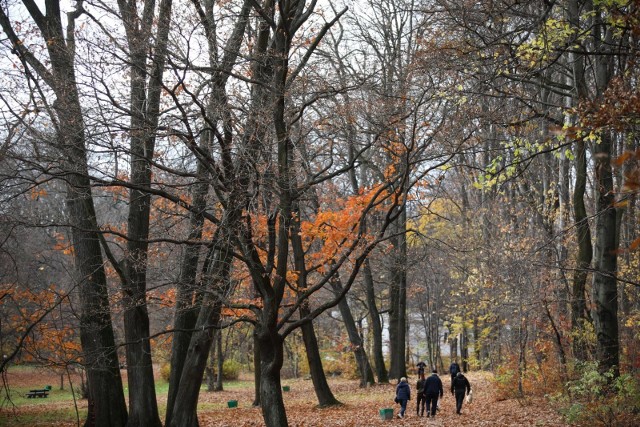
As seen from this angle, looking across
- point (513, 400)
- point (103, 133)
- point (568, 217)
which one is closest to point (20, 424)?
point (103, 133)

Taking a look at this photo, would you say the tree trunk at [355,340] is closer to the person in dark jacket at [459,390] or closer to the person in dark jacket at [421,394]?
the person in dark jacket at [421,394]

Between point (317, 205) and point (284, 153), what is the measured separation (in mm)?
8210

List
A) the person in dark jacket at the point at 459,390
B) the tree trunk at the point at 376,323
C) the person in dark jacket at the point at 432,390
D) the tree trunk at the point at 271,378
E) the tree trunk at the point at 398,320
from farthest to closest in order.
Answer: the tree trunk at the point at 376,323 < the tree trunk at the point at 398,320 < the person in dark jacket at the point at 459,390 < the person in dark jacket at the point at 432,390 < the tree trunk at the point at 271,378

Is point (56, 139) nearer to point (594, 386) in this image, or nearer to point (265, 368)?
point (265, 368)

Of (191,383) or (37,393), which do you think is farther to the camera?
(37,393)

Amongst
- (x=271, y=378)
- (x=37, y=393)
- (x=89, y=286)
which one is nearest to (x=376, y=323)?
(x=89, y=286)

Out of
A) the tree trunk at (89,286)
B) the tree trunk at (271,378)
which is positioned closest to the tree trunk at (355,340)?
the tree trunk at (89,286)

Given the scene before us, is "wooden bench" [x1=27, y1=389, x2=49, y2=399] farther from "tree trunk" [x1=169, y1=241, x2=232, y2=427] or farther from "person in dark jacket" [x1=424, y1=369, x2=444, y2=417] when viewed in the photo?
"person in dark jacket" [x1=424, y1=369, x2=444, y2=417]

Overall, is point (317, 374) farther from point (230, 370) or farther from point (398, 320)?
point (230, 370)

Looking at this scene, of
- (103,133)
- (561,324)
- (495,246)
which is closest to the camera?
(103,133)

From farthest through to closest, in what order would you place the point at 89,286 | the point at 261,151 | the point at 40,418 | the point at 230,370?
the point at 230,370 < the point at 40,418 < the point at 89,286 < the point at 261,151

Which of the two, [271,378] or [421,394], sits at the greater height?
[271,378]

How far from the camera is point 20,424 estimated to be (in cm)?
1688

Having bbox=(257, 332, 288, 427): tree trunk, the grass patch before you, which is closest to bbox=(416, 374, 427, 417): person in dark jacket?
bbox=(257, 332, 288, 427): tree trunk
